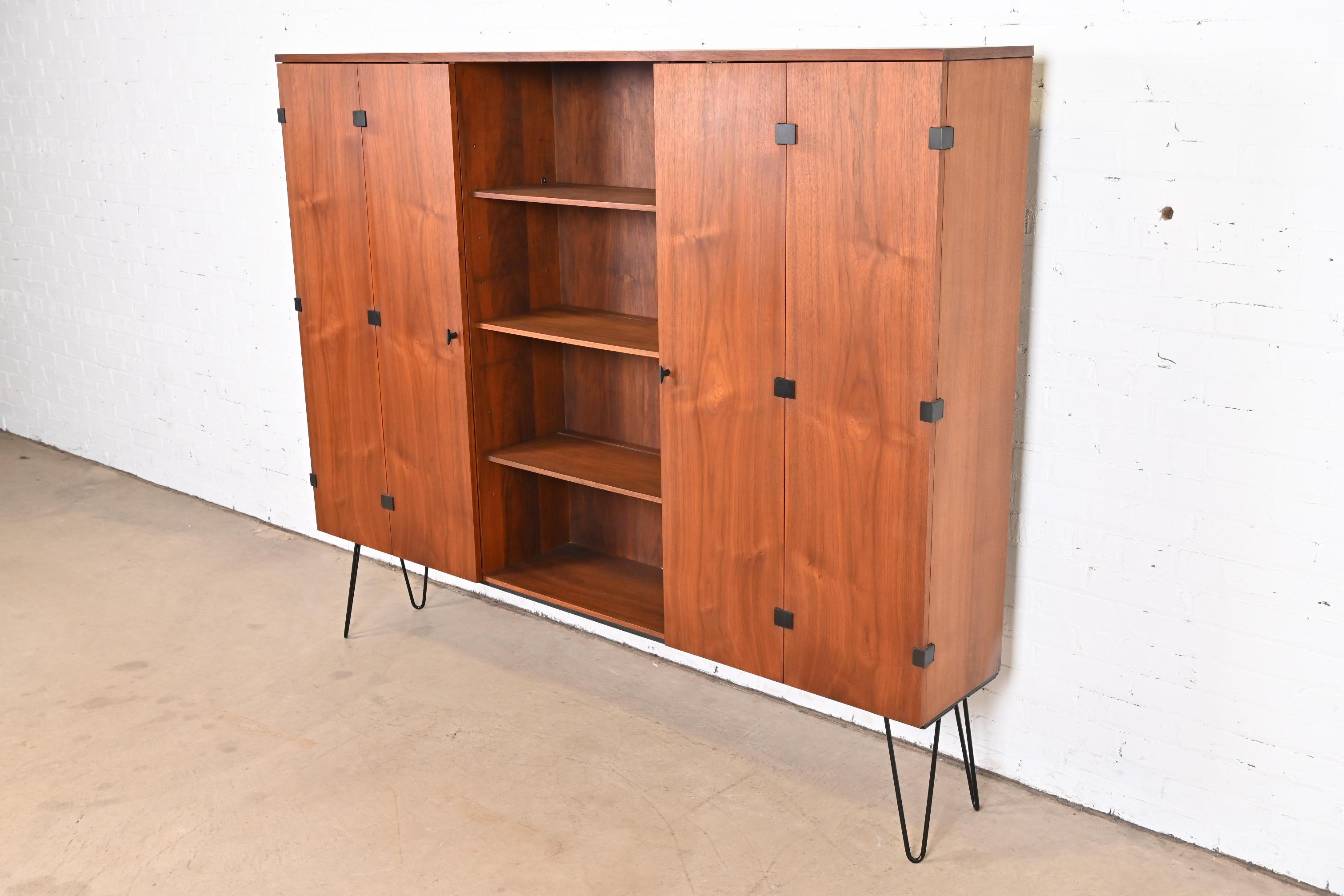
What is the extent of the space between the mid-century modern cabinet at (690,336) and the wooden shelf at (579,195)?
21 mm

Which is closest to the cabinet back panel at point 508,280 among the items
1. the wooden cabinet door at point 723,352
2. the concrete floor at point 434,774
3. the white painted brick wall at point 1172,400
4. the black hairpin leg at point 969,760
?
the white painted brick wall at point 1172,400

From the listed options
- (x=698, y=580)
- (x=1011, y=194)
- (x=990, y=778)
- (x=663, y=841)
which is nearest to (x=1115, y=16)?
(x=1011, y=194)

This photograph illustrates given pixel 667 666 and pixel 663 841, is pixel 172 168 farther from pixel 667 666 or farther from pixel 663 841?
pixel 663 841

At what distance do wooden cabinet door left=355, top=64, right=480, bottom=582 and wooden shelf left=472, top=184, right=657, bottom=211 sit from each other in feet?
0.55

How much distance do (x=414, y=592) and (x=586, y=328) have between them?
1640 millimetres

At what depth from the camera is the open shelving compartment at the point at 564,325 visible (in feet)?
12.3

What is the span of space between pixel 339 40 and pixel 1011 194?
2849mm

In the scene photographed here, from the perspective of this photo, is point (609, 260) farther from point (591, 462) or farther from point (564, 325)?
point (591, 462)

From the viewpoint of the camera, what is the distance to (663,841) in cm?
329

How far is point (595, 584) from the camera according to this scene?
399 cm

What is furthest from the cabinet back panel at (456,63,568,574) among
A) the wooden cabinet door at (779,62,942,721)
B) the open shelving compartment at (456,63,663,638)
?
the wooden cabinet door at (779,62,942,721)

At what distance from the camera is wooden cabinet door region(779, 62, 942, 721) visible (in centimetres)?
272

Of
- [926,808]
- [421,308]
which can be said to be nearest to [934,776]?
[926,808]

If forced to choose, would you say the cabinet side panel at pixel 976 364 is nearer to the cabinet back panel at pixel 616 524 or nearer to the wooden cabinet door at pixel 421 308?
the cabinet back panel at pixel 616 524
